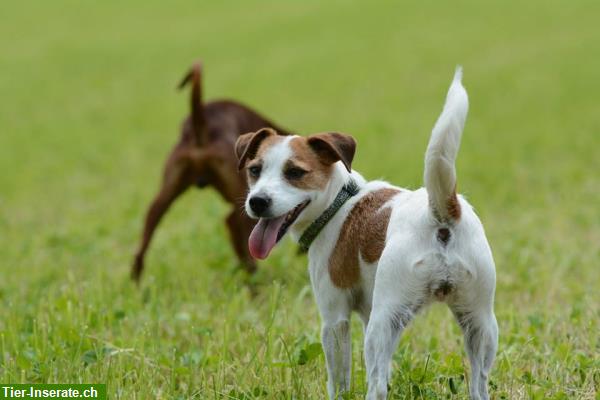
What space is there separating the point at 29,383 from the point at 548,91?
16658 mm

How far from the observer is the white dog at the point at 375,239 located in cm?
353

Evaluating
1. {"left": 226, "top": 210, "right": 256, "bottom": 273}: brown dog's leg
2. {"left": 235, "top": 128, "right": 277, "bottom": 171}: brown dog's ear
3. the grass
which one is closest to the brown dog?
{"left": 226, "top": 210, "right": 256, "bottom": 273}: brown dog's leg

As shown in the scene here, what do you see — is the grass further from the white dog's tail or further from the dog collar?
the white dog's tail

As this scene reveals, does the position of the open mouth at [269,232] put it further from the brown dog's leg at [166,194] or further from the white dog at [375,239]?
the brown dog's leg at [166,194]

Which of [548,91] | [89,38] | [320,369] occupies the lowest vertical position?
[320,369]

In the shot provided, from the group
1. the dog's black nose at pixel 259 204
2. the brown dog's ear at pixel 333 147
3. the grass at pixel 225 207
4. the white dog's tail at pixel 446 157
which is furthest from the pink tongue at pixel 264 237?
the white dog's tail at pixel 446 157

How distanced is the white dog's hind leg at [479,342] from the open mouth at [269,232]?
92 cm

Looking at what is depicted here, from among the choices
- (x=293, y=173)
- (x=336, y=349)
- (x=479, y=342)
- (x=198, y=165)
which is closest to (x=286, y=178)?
(x=293, y=173)

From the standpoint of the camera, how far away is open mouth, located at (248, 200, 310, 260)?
4.13 meters

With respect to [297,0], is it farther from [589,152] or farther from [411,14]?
[589,152]

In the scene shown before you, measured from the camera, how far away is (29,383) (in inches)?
167

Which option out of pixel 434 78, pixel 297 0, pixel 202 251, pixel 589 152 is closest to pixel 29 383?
pixel 202 251

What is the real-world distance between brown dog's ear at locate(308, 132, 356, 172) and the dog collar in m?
0.15

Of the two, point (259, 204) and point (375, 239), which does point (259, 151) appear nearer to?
point (259, 204)
